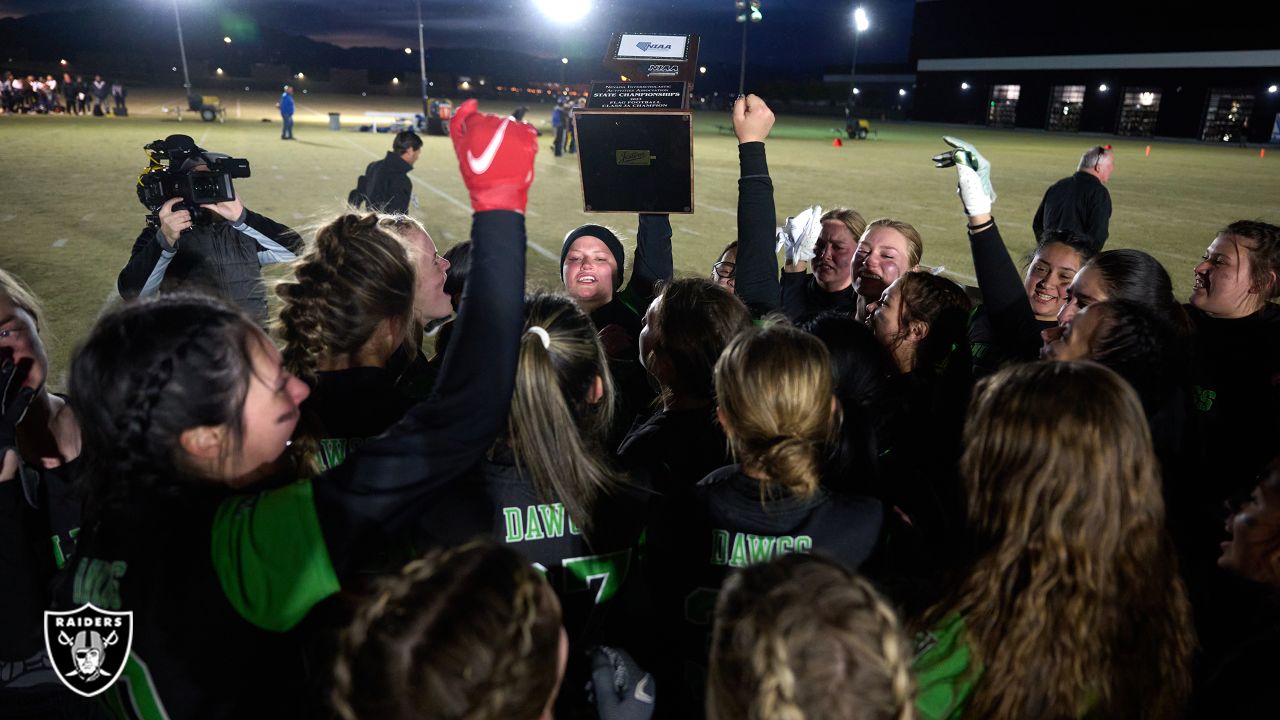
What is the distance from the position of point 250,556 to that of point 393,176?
931cm

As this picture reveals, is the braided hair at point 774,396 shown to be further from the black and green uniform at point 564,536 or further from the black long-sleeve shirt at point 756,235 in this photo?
the black long-sleeve shirt at point 756,235

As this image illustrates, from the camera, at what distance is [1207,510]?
9.61 ft

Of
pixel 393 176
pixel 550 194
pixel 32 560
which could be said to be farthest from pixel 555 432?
pixel 550 194

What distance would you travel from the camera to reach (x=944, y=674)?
154 cm

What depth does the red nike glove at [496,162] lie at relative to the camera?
158 centimetres

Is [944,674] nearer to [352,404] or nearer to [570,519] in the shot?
[570,519]

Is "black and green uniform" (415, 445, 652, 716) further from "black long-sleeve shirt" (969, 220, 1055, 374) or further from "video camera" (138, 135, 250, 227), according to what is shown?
"video camera" (138, 135, 250, 227)

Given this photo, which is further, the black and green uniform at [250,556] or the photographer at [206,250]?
the photographer at [206,250]

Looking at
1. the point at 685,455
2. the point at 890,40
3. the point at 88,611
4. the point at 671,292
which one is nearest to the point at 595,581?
the point at 685,455

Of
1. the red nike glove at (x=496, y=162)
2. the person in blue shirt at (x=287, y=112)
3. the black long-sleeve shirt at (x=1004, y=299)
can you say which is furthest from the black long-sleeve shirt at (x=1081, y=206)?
the person in blue shirt at (x=287, y=112)

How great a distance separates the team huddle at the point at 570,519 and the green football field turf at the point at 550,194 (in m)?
1.17

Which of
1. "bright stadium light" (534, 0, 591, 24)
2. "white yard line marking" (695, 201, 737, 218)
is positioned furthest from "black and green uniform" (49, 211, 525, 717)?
"bright stadium light" (534, 0, 591, 24)

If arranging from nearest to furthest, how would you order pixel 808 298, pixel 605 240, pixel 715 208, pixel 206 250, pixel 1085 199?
pixel 206 250
pixel 605 240
pixel 808 298
pixel 1085 199
pixel 715 208

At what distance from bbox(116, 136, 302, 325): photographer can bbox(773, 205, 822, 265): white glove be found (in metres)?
3.20
